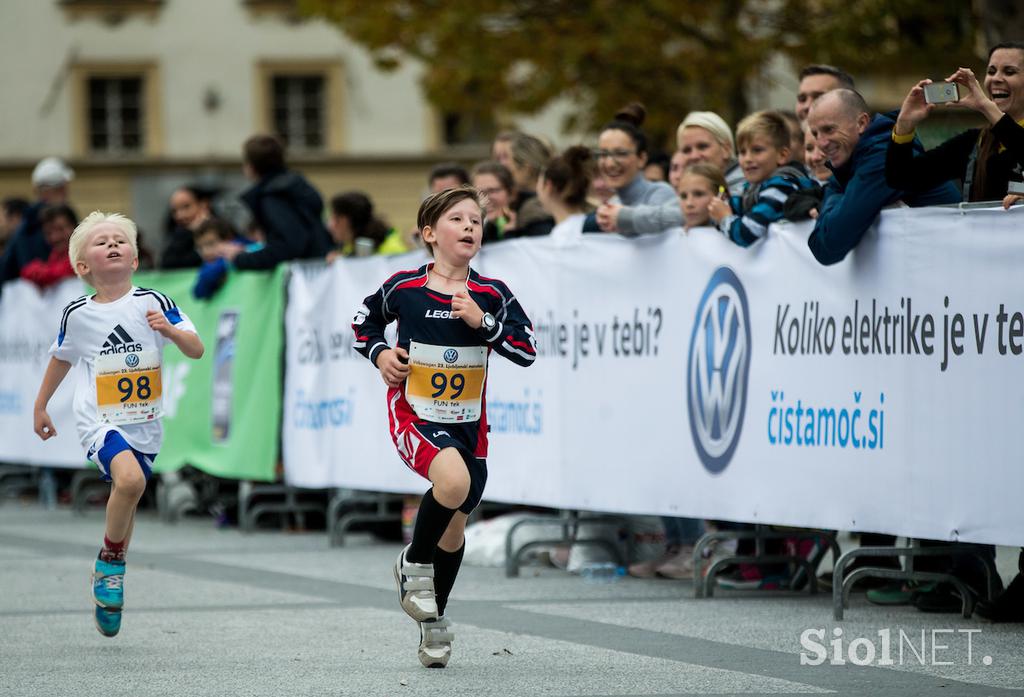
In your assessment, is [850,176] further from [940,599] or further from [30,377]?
[30,377]

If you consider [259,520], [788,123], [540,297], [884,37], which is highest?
[884,37]

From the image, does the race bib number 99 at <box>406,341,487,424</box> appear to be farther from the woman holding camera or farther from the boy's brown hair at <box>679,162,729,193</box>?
the boy's brown hair at <box>679,162,729,193</box>

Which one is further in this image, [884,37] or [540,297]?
[884,37]

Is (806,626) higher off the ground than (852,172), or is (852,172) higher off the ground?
(852,172)

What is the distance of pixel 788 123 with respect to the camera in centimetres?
1016

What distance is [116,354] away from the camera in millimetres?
8492

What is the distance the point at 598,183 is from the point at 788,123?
6.01 ft

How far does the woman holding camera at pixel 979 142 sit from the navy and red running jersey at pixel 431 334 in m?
1.88

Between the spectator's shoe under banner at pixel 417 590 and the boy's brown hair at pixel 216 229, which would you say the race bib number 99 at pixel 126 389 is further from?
the boy's brown hair at pixel 216 229

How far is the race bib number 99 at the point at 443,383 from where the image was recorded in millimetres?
7449

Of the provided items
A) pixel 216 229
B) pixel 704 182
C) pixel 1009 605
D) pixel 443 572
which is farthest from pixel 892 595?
pixel 216 229

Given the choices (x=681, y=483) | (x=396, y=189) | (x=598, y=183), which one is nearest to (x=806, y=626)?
(x=681, y=483)

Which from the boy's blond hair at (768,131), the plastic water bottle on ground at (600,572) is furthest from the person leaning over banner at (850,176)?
the plastic water bottle on ground at (600,572)

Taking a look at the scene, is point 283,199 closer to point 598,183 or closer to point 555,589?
point 598,183
